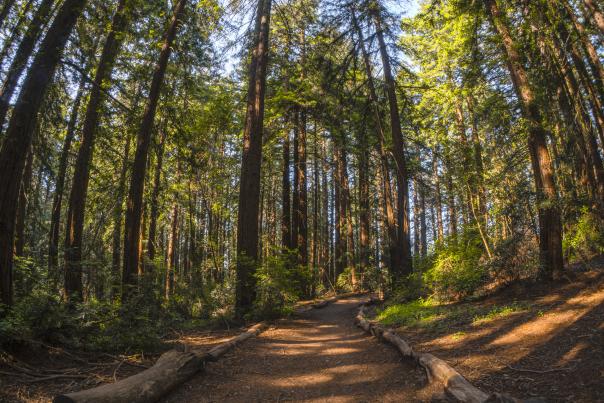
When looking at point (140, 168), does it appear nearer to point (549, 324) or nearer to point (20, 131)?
point (20, 131)

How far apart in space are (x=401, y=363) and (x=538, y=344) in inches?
72.6

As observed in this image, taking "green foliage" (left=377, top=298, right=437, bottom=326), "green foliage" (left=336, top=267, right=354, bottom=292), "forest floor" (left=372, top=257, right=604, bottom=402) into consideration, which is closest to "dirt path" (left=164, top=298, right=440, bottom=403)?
"forest floor" (left=372, top=257, right=604, bottom=402)

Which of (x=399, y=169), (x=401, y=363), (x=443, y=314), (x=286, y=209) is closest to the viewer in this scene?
(x=401, y=363)

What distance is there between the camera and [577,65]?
865cm

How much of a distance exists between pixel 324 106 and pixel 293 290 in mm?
8657

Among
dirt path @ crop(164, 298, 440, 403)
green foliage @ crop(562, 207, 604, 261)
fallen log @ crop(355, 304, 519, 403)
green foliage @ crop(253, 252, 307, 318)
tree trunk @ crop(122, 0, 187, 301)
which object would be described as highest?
tree trunk @ crop(122, 0, 187, 301)

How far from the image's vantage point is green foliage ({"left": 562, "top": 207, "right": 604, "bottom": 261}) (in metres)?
8.17

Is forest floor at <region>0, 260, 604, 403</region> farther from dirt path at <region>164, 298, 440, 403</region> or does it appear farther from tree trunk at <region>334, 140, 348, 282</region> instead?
tree trunk at <region>334, 140, 348, 282</region>

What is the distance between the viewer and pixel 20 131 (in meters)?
4.90

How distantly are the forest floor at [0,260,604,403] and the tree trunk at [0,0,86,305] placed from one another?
125 cm

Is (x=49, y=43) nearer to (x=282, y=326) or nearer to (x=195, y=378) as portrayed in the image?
(x=195, y=378)

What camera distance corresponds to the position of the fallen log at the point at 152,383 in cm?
308

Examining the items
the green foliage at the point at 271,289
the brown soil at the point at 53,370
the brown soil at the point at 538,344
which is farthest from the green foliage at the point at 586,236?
the brown soil at the point at 53,370

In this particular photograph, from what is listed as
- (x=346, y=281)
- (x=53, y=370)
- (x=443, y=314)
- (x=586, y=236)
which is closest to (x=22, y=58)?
(x=53, y=370)
